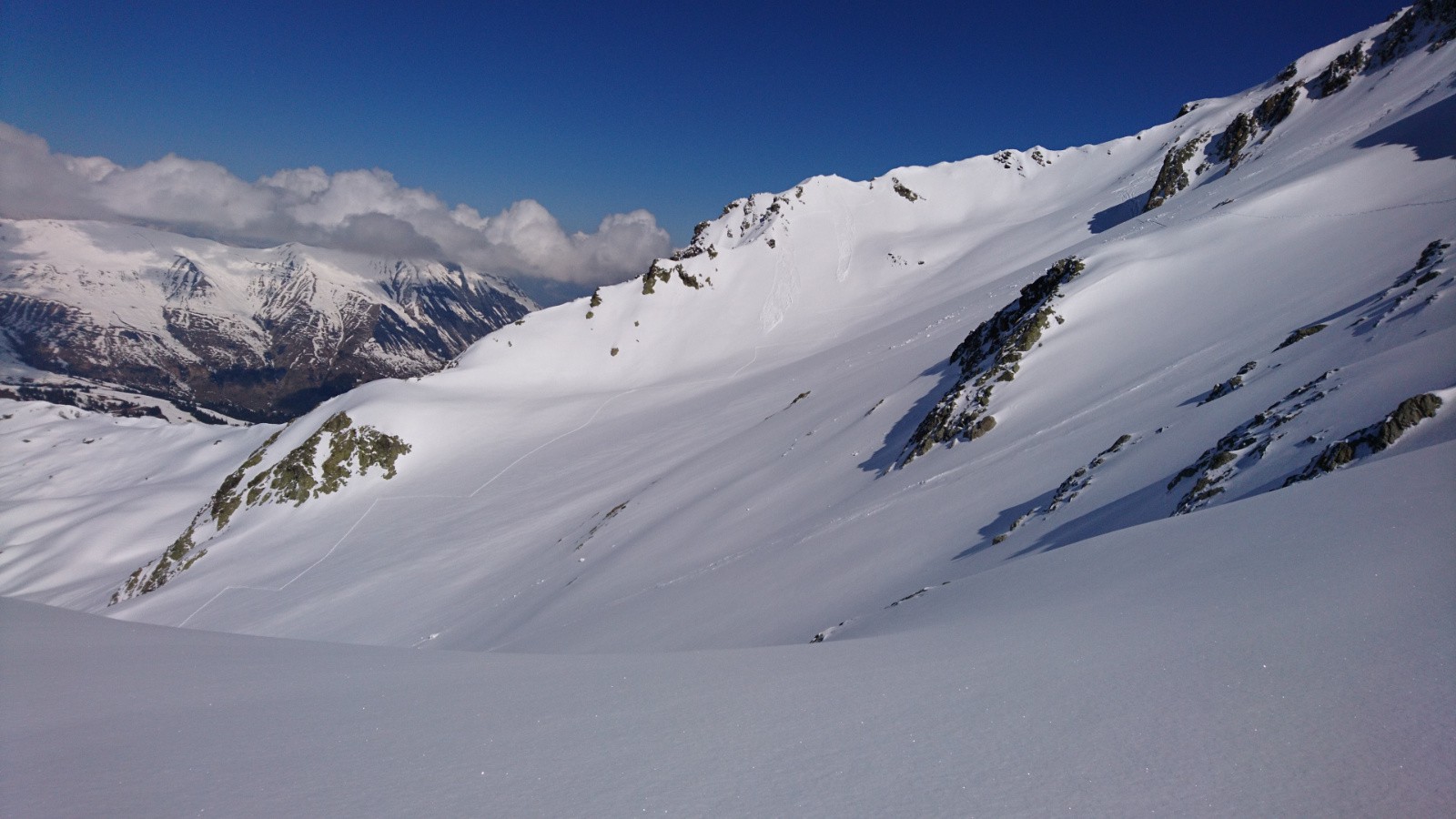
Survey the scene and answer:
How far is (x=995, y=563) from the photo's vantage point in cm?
1327

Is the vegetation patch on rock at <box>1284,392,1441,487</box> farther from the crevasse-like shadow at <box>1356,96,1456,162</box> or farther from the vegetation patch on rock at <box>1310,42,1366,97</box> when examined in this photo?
the vegetation patch on rock at <box>1310,42,1366,97</box>

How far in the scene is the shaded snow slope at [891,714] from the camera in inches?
129

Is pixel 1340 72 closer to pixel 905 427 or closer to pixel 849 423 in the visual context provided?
pixel 849 423

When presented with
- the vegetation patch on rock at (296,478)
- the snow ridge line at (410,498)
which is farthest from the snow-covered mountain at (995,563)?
the vegetation patch on rock at (296,478)

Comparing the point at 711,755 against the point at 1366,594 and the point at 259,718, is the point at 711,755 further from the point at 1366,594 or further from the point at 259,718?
the point at 1366,594

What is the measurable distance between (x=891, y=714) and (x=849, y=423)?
3256 centimetres

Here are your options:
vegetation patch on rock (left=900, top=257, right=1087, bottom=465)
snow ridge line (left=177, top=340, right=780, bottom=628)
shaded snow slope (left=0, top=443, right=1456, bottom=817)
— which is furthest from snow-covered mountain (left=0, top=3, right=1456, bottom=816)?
snow ridge line (left=177, top=340, right=780, bottom=628)

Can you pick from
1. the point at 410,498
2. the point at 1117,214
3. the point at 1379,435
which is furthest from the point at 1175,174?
the point at 410,498

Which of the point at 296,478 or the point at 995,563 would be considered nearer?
the point at 995,563

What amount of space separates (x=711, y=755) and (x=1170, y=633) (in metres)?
3.66

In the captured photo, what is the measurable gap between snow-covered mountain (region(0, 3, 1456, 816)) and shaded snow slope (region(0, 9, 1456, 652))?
22 centimetres

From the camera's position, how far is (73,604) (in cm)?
7656

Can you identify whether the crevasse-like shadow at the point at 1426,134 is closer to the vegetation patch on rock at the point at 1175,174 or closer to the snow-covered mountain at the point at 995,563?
the snow-covered mountain at the point at 995,563

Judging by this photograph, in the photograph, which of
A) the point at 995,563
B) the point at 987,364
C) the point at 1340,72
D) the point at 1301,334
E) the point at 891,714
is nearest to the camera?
the point at 891,714
